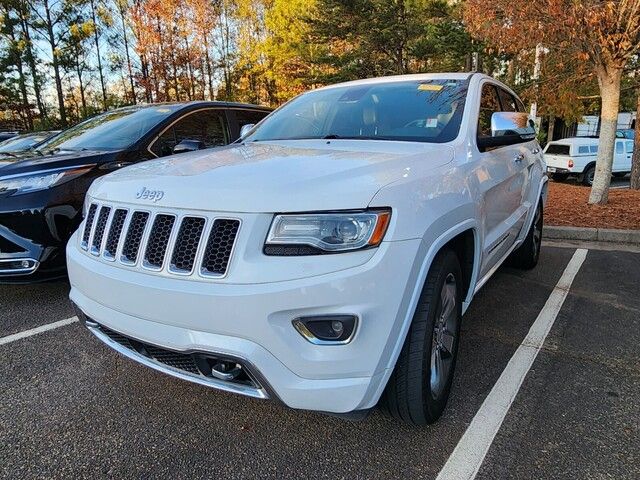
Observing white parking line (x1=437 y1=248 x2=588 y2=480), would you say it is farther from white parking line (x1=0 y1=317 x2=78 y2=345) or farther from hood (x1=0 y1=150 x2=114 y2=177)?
hood (x1=0 y1=150 x2=114 y2=177)

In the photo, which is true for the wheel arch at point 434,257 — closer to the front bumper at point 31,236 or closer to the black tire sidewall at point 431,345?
the black tire sidewall at point 431,345

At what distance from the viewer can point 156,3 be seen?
814 inches

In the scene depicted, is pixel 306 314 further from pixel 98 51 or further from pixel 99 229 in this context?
pixel 98 51

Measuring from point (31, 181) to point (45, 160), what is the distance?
29 centimetres

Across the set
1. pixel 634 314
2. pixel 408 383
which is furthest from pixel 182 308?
pixel 634 314

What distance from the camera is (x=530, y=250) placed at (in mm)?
4738

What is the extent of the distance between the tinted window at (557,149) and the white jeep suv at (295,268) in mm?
15645

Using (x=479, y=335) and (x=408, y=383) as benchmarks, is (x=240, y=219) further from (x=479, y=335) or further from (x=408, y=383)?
(x=479, y=335)

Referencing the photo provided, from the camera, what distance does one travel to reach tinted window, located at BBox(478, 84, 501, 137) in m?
3.11

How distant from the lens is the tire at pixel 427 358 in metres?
2.01

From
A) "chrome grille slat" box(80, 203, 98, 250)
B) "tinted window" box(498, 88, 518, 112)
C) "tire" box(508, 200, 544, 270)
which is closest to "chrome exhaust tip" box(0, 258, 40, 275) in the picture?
"chrome grille slat" box(80, 203, 98, 250)

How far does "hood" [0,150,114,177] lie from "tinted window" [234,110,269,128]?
5.83 feet

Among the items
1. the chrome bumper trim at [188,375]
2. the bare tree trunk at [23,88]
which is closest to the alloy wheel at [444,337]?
the chrome bumper trim at [188,375]

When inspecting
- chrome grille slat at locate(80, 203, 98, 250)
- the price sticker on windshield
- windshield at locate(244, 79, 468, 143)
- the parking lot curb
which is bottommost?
the parking lot curb
